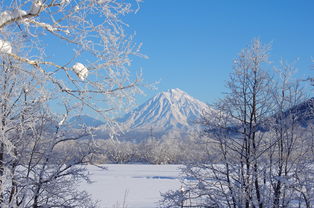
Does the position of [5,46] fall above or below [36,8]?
below

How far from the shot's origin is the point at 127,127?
365 centimetres

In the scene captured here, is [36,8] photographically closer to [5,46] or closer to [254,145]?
[5,46]

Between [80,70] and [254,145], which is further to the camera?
[254,145]

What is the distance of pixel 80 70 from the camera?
2.49 meters

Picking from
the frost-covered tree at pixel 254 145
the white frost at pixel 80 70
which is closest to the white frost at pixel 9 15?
the white frost at pixel 80 70

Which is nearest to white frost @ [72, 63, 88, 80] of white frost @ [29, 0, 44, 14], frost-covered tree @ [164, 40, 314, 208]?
white frost @ [29, 0, 44, 14]

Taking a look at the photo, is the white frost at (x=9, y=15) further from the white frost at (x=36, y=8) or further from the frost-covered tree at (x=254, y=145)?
the frost-covered tree at (x=254, y=145)

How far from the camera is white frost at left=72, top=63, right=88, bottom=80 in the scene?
2492 millimetres

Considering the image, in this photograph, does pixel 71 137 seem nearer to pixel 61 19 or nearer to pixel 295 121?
pixel 61 19

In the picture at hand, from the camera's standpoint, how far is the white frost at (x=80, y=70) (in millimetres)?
2492

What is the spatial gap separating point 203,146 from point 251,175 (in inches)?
65.3

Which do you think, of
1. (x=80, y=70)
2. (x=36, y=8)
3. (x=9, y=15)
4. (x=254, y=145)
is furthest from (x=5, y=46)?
(x=254, y=145)

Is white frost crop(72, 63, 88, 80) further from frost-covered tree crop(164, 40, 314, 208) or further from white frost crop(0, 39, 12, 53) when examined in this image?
frost-covered tree crop(164, 40, 314, 208)

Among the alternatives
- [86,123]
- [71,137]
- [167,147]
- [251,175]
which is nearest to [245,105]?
[251,175]
